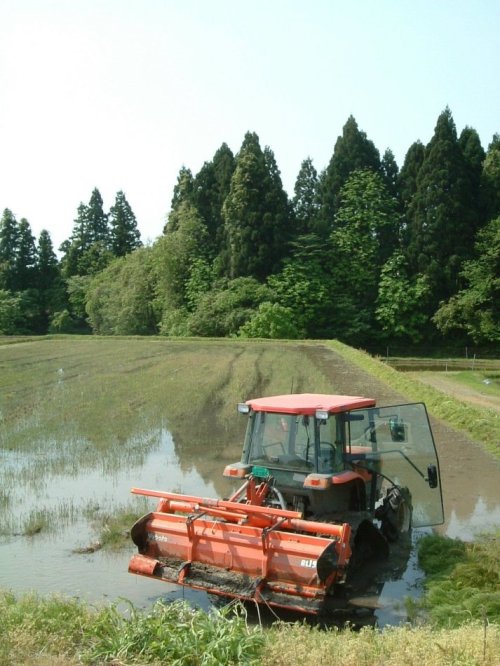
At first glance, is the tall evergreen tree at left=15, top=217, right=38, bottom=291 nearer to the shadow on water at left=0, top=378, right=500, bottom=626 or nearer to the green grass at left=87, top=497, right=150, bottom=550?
the shadow on water at left=0, top=378, right=500, bottom=626

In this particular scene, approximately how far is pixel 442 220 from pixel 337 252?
593 cm

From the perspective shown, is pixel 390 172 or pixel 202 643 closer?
pixel 202 643

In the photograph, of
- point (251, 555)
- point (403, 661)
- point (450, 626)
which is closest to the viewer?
point (403, 661)

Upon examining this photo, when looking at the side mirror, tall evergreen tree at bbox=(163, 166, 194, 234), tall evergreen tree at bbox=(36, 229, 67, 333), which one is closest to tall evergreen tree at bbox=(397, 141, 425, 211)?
tall evergreen tree at bbox=(163, 166, 194, 234)

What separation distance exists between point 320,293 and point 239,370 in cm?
1721

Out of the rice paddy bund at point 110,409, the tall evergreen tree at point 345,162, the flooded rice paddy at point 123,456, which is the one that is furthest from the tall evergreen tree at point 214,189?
the flooded rice paddy at point 123,456

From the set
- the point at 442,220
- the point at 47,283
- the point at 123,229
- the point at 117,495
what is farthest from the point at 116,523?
the point at 123,229

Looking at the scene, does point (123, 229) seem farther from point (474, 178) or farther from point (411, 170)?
point (474, 178)

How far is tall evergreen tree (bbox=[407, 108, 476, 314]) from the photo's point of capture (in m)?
36.6

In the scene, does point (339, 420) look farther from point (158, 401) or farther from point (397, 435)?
point (158, 401)

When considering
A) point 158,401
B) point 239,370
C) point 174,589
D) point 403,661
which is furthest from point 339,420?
point 239,370

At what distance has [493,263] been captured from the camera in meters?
34.3

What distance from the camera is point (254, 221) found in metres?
38.3

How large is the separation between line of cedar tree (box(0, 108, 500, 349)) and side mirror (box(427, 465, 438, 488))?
2893cm
